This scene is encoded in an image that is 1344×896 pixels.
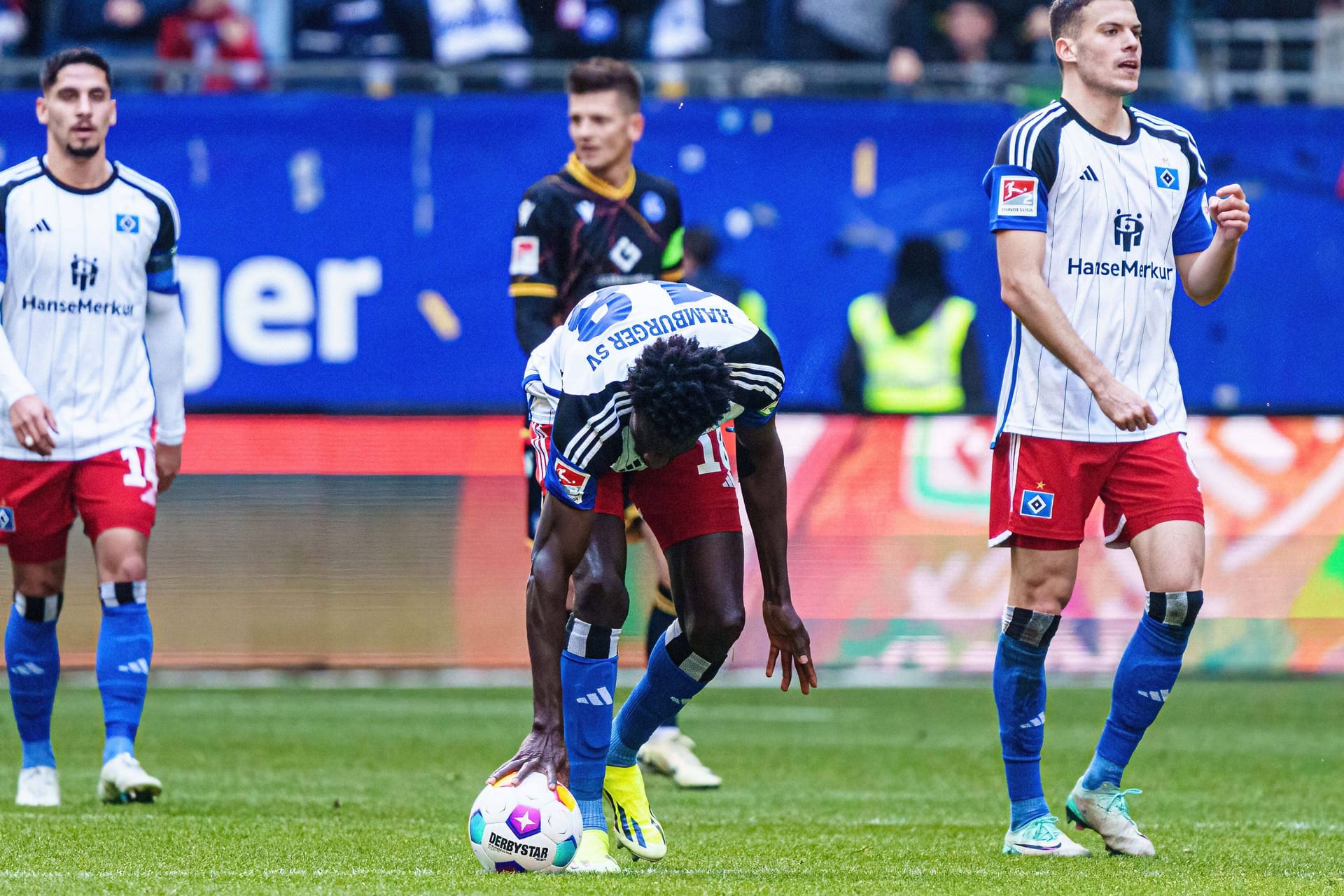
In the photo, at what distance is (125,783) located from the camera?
6.70m

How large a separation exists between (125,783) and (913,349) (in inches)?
297

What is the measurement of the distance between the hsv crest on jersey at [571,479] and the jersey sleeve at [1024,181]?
1.43 m

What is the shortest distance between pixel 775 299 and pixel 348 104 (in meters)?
3.09

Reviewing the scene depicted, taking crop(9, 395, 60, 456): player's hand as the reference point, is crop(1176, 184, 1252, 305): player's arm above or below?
above

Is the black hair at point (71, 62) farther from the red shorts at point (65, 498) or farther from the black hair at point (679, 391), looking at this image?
the black hair at point (679, 391)

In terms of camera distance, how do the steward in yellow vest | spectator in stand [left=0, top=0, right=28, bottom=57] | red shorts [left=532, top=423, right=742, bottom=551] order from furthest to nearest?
1. spectator in stand [left=0, top=0, right=28, bottom=57]
2. the steward in yellow vest
3. red shorts [left=532, top=423, right=742, bottom=551]

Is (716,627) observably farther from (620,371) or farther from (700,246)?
(700,246)

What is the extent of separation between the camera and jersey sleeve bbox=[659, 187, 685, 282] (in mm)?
7660

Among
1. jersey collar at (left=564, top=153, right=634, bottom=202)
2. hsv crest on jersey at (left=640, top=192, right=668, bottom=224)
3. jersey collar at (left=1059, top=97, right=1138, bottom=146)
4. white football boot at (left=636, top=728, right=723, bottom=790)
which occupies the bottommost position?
white football boot at (left=636, top=728, right=723, bottom=790)

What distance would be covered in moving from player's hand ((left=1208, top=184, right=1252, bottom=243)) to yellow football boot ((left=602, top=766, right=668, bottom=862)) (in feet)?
7.24

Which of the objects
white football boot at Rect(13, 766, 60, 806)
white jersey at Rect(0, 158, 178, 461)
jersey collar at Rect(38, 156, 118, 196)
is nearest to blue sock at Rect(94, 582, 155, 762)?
Answer: white football boot at Rect(13, 766, 60, 806)

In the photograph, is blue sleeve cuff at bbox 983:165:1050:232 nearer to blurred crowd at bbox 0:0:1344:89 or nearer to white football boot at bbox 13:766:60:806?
white football boot at bbox 13:766:60:806

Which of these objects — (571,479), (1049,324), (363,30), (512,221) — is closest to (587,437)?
(571,479)

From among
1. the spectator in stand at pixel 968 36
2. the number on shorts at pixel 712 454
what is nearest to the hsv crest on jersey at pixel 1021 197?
the number on shorts at pixel 712 454
